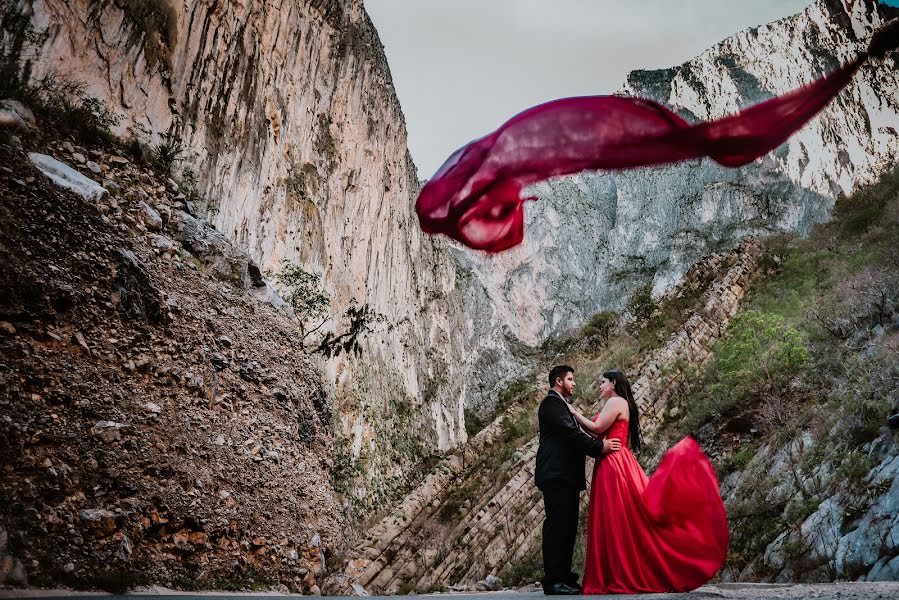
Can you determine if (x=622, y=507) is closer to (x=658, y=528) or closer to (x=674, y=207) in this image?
(x=658, y=528)

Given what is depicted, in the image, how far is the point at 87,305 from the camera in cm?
580

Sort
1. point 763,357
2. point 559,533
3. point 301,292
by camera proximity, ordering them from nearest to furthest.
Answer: point 559,533
point 763,357
point 301,292

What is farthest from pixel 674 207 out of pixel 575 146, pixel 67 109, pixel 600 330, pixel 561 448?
pixel 575 146

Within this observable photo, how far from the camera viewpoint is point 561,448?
13.8ft

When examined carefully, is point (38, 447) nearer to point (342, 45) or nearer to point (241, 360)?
point (241, 360)

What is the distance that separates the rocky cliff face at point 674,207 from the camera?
37.3 meters

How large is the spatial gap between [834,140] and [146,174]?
37.2 metres

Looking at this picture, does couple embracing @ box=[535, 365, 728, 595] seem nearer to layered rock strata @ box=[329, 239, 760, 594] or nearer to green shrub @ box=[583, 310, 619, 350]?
layered rock strata @ box=[329, 239, 760, 594]

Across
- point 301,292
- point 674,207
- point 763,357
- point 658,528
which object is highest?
point 674,207

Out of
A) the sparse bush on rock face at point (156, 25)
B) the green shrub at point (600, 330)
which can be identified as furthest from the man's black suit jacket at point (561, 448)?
the green shrub at point (600, 330)

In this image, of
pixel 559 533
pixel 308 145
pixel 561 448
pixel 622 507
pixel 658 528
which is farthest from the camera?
pixel 308 145

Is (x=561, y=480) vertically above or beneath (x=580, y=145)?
beneath

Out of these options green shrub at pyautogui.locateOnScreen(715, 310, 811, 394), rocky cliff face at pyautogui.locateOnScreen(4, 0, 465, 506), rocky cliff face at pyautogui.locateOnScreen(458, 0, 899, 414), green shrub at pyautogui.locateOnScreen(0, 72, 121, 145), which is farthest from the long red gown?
rocky cliff face at pyautogui.locateOnScreen(458, 0, 899, 414)

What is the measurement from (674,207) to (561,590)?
152 ft
